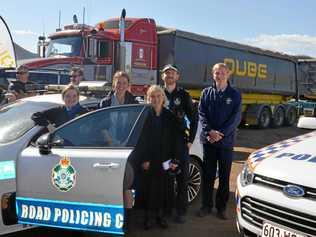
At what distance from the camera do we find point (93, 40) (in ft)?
40.8

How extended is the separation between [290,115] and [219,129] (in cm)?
1575

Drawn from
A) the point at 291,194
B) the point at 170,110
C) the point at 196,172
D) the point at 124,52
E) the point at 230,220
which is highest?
the point at 124,52

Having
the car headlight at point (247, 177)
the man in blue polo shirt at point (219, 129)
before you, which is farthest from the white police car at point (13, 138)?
the car headlight at point (247, 177)

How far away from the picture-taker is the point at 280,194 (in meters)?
3.29

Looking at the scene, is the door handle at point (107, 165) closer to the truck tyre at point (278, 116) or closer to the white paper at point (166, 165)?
the white paper at point (166, 165)

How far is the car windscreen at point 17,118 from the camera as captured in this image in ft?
13.8

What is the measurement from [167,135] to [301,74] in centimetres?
1898

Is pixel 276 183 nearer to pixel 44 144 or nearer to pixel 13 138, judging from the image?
pixel 44 144

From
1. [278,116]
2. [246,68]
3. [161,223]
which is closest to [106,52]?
[246,68]

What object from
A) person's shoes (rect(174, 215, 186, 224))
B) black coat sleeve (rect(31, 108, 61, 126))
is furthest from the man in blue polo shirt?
black coat sleeve (rect(31, 108, 61, 126))

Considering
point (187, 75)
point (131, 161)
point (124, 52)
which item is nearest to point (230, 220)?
Answer: point (131, 161)

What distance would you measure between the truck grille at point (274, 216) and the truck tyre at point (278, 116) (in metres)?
15.6

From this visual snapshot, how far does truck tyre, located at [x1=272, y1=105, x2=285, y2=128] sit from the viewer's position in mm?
18766

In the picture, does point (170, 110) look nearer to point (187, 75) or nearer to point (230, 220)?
point (230, 220)
